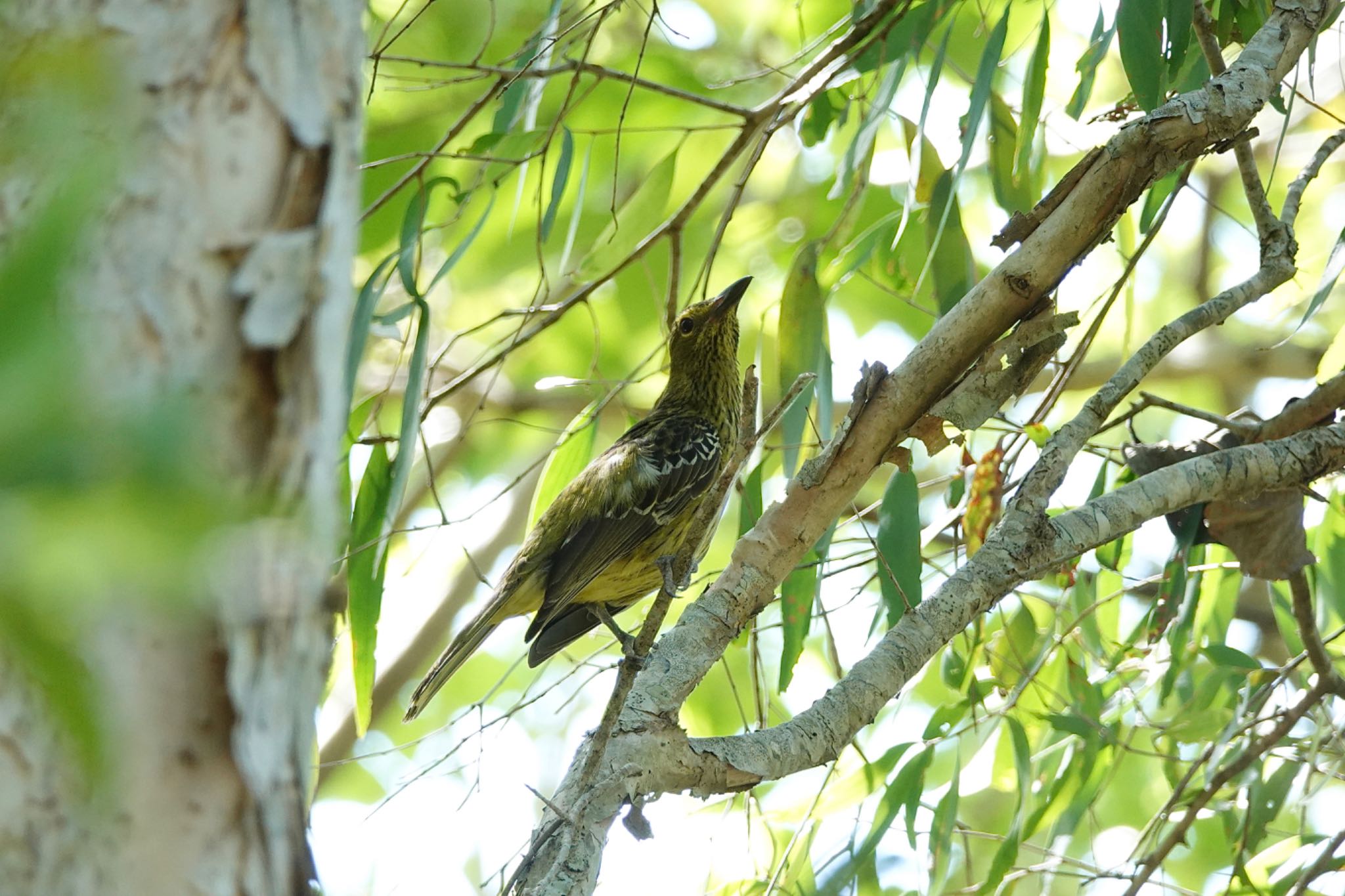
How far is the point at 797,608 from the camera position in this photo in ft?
10.1

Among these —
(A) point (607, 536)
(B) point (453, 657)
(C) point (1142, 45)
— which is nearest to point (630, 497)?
(A) point (607, 536)

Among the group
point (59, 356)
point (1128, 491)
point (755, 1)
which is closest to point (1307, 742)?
point (1128, 491)

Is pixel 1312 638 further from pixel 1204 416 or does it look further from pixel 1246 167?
pixel 1246 167

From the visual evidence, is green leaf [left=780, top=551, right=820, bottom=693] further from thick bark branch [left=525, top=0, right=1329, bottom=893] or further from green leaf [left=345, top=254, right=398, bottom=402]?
green leaf [left=345, top=254, right=398, bottom=402]

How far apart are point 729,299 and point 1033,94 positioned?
2247 mm

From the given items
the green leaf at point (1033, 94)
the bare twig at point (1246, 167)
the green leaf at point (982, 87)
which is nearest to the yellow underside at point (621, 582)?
the green leaf at point (1033, 94)

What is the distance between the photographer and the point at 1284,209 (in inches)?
109

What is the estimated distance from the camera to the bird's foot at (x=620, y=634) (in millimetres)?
2041

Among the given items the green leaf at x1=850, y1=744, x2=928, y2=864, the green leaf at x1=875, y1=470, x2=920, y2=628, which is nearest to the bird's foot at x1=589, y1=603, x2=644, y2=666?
the green leaf at x1=875, y1=470, x2=920, y2=628

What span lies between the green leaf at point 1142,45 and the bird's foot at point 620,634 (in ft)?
5.12

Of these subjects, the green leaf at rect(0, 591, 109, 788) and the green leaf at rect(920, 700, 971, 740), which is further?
the green leaf at rect(920, 700, 971, 740)

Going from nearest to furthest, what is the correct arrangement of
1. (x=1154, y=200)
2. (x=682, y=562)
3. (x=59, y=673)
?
(x=59, y=673), (x=682, y=562), (x=1154, y=200)

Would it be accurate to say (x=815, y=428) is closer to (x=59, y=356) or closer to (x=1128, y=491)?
(x=1128, y=491)

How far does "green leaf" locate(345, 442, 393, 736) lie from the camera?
2887mm
